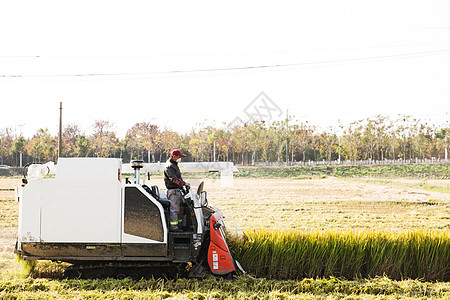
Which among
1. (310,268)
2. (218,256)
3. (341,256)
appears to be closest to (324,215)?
(341,256)

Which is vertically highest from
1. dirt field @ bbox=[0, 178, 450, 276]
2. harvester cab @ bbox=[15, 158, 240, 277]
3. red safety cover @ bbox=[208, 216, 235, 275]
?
harvester cab @ bbox=[15, 158, 240, 277]

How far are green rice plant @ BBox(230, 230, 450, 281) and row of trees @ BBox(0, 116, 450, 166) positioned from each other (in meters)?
40.0

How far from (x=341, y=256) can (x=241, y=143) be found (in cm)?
5245

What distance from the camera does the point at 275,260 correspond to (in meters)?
7.84

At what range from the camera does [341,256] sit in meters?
7.98

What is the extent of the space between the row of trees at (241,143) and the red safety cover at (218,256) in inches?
1607

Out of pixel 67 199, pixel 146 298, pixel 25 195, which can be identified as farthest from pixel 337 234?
pixel 25 195

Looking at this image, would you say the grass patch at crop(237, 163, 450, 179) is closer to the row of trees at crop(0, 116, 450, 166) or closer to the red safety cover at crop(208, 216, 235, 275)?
the row of trees at crop(0, 116, 450, 166)

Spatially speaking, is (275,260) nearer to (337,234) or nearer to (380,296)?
(337,234)

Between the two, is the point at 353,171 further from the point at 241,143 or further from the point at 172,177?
the point at 172,177

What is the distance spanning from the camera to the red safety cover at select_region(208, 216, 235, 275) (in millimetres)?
6887

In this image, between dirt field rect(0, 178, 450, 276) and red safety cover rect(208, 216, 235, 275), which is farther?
dirt field rect(0, 178, 450, 276)

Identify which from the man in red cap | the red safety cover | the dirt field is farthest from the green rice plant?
the dirt field

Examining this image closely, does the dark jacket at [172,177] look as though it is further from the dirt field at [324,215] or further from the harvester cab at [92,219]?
the dirt field at [324,215]
